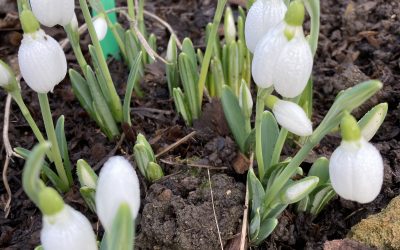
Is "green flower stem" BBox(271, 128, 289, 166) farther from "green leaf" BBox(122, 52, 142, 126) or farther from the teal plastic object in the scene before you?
the teal plastic object

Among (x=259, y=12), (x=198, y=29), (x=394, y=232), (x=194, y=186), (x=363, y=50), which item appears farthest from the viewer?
(x=198, y=29)

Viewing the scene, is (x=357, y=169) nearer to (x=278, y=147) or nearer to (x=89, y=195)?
(x=278, y=147)

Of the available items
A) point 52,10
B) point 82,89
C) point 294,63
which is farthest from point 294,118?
point 82,89

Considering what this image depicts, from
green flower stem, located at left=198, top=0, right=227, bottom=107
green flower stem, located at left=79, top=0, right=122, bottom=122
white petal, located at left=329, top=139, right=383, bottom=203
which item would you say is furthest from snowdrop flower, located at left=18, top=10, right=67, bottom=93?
white petal, located at left=329, top=139, right=383, bottom=203

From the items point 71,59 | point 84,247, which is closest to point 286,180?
point 84,247

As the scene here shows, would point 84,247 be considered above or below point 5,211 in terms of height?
above

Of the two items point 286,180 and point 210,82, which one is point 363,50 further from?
point 286,180
